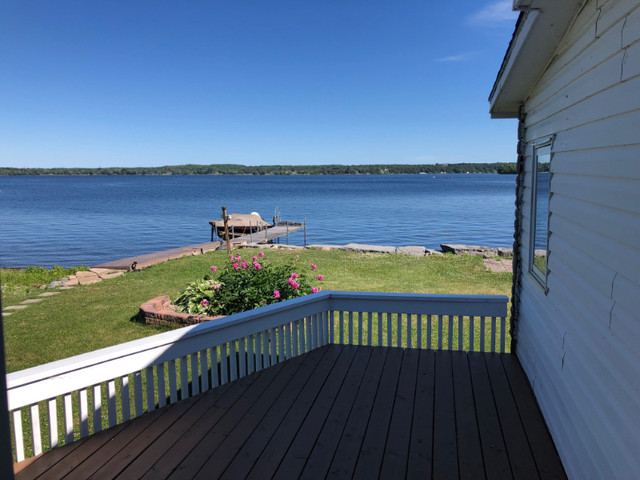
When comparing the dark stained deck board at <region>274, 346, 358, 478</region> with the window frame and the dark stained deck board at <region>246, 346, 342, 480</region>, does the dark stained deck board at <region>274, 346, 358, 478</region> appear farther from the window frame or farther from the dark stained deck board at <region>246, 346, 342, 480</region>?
the window frame

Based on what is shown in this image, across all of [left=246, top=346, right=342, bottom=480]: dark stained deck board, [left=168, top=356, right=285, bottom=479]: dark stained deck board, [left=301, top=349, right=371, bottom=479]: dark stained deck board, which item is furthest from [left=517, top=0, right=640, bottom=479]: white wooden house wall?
[left=168, top=356, right=285, bottom=479]: dark stained deck board

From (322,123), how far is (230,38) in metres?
46.4

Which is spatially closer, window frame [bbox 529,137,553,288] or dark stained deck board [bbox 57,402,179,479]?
dark stained deck board [bbox 57,402,179,479]

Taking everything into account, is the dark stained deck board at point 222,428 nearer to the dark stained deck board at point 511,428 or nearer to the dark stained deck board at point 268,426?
the dark stained deck board at point 268,426

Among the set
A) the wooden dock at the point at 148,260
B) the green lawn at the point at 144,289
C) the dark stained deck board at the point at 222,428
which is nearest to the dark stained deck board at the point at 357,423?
the dark stained deck board at the point at 222,428

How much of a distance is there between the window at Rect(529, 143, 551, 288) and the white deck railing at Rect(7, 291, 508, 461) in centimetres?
71

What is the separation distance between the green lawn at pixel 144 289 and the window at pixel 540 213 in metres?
4.82

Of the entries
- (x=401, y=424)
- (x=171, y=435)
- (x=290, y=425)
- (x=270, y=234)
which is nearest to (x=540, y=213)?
(x=401, y=424)

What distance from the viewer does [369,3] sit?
20.2 metres

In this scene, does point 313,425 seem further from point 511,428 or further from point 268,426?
point 511,428

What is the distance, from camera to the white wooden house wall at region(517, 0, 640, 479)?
182 centimetres

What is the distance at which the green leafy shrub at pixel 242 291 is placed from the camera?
591 centimetres

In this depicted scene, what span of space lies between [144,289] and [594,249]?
8.77 m

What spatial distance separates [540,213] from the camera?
384cm
